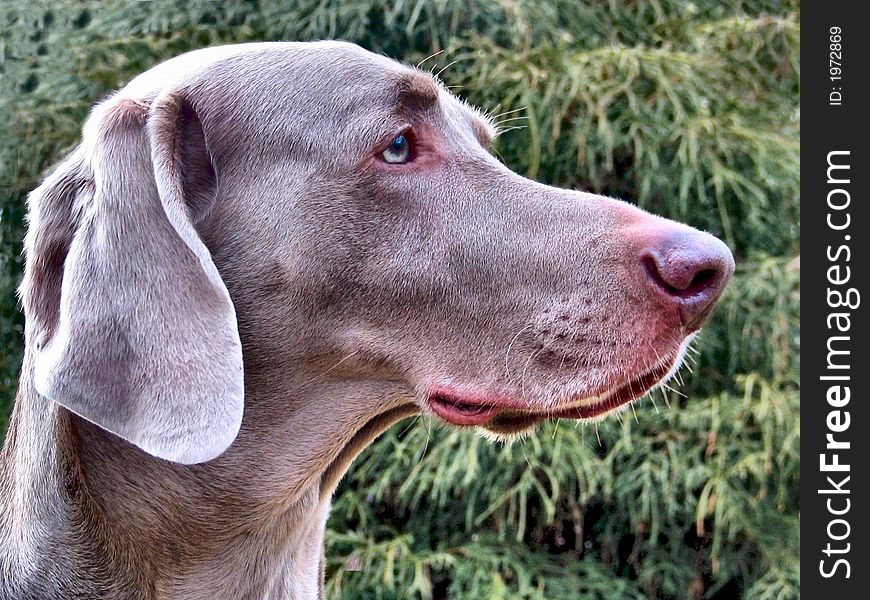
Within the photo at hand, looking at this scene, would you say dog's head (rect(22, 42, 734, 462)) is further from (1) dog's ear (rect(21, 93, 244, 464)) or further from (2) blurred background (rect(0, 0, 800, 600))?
(2) blurred background (rect(0, 0, 800, 600))

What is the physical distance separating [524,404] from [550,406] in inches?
2.0

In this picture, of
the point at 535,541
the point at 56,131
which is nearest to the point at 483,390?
the point at 535,541

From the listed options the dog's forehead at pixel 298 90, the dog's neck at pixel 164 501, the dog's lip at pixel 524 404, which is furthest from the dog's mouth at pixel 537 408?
the dog's forehead at pixel 298 90

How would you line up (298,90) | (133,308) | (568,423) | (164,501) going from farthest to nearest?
(568,423) < (298,90) < (164,501) < (133,308)

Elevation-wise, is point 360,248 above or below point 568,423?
above

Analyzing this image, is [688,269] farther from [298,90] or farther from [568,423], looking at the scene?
[568,423]

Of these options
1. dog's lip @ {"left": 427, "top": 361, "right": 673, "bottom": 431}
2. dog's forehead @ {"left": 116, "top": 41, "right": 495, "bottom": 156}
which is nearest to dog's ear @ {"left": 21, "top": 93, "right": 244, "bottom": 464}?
dog's forehead @ {"left": 116, "top": 41, "right": 495, "bottom": 156}

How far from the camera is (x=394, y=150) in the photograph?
2156mm

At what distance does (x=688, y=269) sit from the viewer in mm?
1948

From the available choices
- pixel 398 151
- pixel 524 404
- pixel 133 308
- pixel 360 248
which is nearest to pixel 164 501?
pixel 133 308

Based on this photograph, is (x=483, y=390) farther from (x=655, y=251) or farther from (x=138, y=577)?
(x=138, y=577)

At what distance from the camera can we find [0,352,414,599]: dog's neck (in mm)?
2000

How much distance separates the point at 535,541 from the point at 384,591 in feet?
2.22

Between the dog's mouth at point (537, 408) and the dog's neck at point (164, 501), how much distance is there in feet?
0.43
